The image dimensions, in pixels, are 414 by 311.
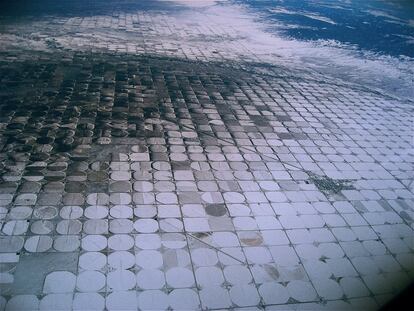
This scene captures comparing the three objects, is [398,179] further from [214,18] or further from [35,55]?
[214,18]

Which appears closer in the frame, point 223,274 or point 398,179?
point 223,274

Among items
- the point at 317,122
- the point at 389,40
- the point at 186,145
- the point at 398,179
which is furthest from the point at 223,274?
the point at 389,40

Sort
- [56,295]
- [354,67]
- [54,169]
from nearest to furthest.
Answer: [56,295] < [54,169] < [354,67]

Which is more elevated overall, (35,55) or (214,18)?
(214,18)

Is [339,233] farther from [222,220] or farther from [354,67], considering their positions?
[354,67]

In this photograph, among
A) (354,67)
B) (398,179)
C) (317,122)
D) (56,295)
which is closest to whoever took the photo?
(56,295)

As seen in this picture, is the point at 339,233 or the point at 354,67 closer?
the point at 339,233

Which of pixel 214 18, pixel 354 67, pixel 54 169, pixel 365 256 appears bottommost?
pixel 365 256

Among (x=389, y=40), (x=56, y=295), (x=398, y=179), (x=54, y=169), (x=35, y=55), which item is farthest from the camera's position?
(x=389, y=40)

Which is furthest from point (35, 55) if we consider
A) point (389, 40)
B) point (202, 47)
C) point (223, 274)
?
point (389, 40)
